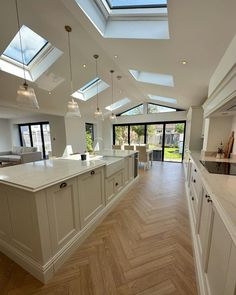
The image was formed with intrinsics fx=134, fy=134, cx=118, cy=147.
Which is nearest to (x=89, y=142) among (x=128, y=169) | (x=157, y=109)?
(x=157, y=109)

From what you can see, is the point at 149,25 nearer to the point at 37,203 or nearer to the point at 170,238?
the point at 37,203

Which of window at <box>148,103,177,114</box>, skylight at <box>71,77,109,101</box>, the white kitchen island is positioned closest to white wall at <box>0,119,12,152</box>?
skylight at <box>71,77,109,101</box>

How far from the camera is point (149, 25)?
1939 mm

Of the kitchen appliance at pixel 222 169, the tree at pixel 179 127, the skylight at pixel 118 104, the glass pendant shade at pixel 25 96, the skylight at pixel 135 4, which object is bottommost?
the kitchen appliance at pixel 222 169

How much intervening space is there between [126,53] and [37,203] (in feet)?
8.98

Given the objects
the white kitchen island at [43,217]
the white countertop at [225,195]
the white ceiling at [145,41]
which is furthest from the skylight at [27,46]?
the white countertop at [225,195]

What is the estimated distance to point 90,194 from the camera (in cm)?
191

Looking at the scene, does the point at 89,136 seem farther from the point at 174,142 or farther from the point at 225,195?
the point at 225,195

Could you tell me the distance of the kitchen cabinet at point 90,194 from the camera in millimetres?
1733

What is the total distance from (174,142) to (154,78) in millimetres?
3676

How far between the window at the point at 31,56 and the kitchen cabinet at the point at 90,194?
2787mm

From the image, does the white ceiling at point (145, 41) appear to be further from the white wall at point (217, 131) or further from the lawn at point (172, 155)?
the lawn at point (172, 155)

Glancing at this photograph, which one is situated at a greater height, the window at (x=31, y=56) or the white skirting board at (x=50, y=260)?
the window at (x=31, y=56)

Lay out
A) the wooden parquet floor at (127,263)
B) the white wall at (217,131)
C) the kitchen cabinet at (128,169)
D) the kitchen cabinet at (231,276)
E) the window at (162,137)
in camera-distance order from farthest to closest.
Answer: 1. the window at (162,137)
2. the kitchen cabinet at (128,169)
3. the white wall at (217,131)
4. the wooden parquet floor at (127,263)
5. the kitchen cabinet at (231,276)
